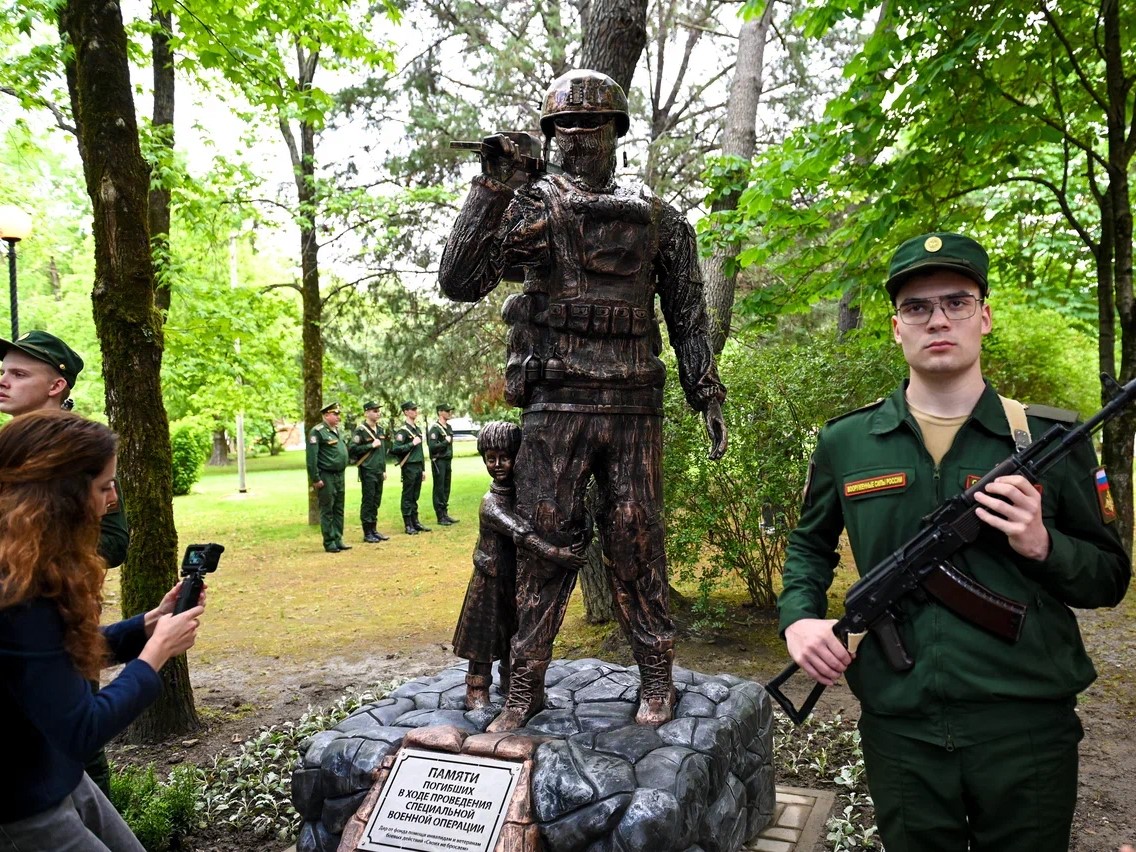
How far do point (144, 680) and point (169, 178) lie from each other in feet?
25.4

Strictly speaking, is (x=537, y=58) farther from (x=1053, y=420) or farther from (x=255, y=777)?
(x=1053, y=420)

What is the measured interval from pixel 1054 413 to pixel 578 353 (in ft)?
6.45

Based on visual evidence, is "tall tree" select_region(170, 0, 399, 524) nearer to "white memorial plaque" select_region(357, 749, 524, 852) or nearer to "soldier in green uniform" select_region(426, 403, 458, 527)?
"white memorial plaque" select_region(357, 749, 524, 852)

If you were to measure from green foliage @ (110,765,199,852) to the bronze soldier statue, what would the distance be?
5.42 ft

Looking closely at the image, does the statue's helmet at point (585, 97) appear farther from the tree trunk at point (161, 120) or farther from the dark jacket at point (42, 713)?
the tree trunk at point (161, 120)

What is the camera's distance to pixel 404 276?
48.9ft

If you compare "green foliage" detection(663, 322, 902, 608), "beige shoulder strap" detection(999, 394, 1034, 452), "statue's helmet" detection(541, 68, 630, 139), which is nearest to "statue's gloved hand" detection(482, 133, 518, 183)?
"statue's helmet" detection(541, 68, 630, 139)

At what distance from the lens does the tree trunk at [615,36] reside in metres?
6.61

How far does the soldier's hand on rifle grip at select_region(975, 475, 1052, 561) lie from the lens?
2.00 metres

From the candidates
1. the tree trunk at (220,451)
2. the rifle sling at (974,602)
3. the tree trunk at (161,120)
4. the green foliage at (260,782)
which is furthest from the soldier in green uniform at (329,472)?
the tree trunk at (220,451)

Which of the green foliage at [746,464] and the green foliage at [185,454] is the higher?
the green foliage at [746,464]

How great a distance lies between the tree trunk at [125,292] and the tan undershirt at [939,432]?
4349mm

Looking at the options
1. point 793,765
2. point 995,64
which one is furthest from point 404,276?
point 793,765

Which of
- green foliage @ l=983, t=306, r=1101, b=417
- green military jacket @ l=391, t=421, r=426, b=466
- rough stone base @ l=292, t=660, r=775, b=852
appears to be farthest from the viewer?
green military jacket @ l=391, t=421, r=426, b=466
